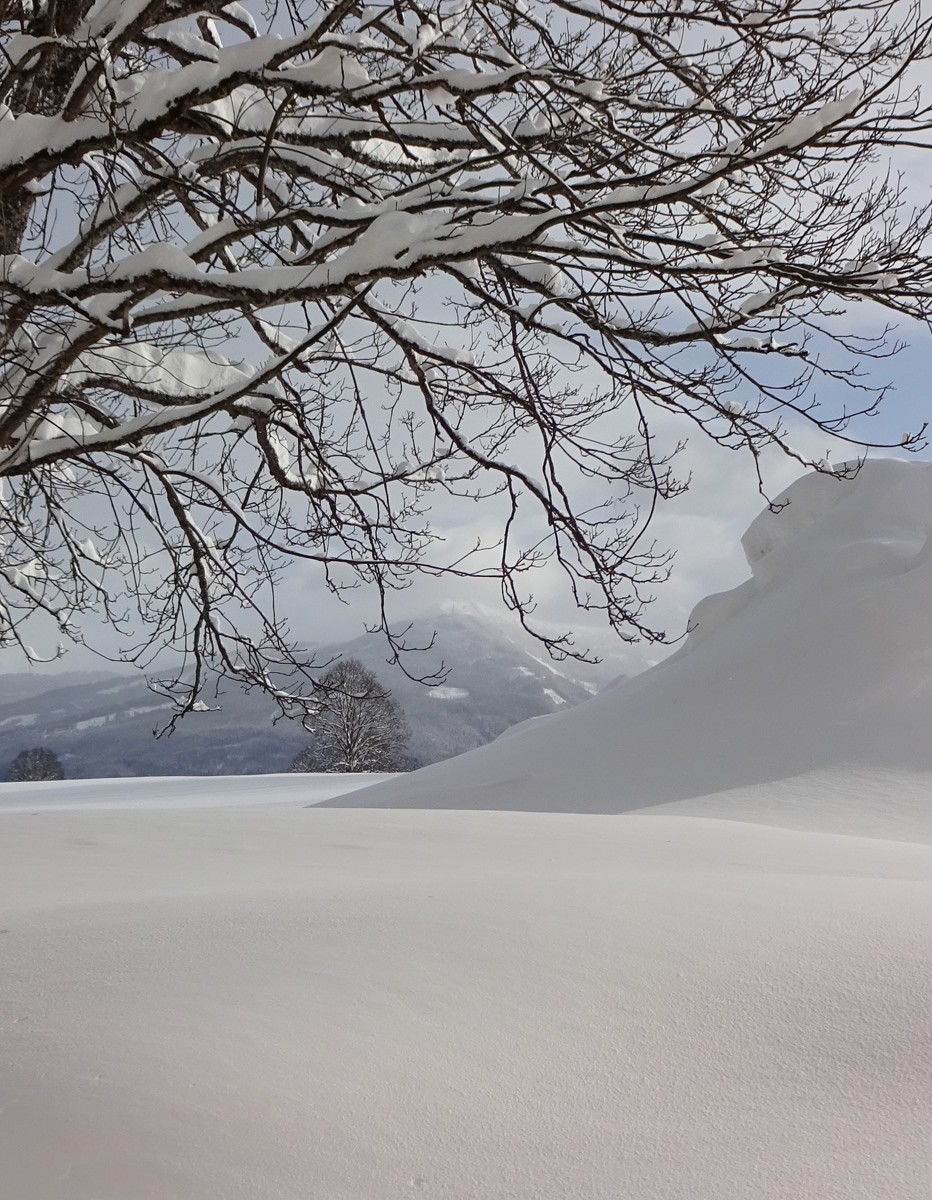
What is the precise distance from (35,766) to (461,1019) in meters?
37.0

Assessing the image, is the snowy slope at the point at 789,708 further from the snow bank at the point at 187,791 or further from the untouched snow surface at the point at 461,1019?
the untouched snow surface at the point at 461,1019

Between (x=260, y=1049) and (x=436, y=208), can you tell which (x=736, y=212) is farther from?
(x=260, y=1049)

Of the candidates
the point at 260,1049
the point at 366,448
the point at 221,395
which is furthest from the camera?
the point at 366,448

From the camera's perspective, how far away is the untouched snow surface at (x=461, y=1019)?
1.73 m

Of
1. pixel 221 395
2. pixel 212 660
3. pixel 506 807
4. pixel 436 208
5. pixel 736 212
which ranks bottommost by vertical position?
pixel 506 807

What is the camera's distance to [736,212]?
549cm

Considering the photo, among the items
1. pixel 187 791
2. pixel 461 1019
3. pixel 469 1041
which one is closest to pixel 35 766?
pixel 187 791

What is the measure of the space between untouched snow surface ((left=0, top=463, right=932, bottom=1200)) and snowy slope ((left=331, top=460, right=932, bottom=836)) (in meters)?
5.70

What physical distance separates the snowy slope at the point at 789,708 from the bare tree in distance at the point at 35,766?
24034 millimetres

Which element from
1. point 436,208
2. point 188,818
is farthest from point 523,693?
point 436,208

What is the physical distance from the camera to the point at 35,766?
35.4 m

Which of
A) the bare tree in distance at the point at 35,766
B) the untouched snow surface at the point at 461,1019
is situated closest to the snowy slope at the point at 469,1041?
the untouched snow surface at the point at 461,1019

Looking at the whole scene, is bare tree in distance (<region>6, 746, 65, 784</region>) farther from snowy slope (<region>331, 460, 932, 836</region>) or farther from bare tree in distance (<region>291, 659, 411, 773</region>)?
snowy slope (<region>331, 460, 932, 836</region>)

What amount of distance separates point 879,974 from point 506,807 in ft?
31.4
